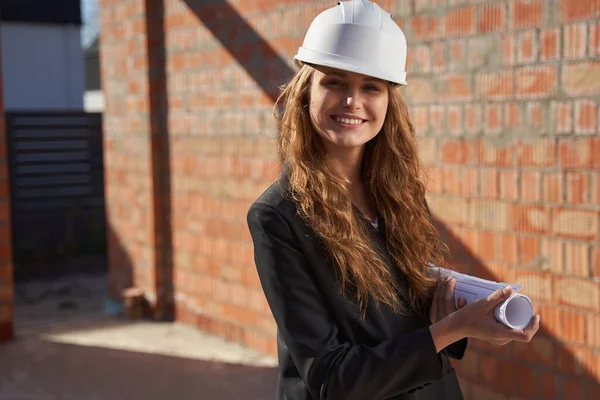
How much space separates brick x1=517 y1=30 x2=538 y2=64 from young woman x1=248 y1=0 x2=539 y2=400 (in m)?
1.84

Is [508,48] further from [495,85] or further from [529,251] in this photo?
[529,251]

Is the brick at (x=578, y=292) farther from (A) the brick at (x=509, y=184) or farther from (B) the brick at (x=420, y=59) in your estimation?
(B) the brick at (x=420, y=59)

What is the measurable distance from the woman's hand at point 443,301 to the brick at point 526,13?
2048 millimetres

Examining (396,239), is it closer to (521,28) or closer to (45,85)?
(521,28)

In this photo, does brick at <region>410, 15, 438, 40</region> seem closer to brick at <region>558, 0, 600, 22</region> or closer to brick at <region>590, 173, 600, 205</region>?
brick at <region>558, 0, 600, 22</region>

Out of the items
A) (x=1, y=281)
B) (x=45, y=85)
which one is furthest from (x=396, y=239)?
(x=45, y=85)

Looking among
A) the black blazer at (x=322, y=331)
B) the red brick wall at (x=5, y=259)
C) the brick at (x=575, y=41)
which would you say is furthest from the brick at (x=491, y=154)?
the red brick wall at (x=5, y=259)

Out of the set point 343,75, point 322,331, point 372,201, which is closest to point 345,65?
point 343,75

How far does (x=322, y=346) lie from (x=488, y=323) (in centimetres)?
34

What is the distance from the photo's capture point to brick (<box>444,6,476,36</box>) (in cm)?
393

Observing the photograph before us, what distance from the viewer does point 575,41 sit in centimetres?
345

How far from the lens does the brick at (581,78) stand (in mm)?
3387

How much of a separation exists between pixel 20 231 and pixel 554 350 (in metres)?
7.95

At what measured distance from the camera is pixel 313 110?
1.86 m
